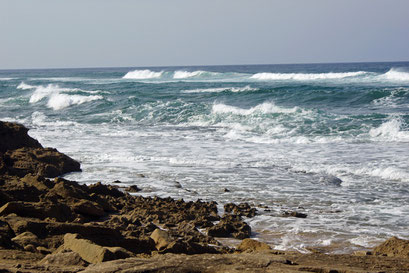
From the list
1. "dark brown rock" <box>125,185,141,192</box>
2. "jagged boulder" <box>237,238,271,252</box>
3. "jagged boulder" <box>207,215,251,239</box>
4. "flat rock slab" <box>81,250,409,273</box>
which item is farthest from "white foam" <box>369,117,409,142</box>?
"flat rock slab" <box>81,250,409,273</box>

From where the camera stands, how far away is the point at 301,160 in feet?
42.1

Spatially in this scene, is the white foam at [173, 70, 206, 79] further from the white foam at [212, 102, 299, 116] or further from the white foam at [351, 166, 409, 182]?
the white foam at [351, 166, 409, 182]

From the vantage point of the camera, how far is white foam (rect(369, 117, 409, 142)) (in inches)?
657

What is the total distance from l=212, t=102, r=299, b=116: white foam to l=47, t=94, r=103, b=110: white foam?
9820 mm

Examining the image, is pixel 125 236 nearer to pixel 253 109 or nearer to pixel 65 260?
pixel 65 260

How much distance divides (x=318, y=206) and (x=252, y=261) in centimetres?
486

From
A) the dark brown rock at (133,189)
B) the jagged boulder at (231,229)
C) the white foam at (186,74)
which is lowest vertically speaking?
the dark brown rock at (133,189)

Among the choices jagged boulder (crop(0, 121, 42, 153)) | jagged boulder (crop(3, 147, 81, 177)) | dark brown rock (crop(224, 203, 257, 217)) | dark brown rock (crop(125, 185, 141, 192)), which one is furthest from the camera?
jagged boulder (crop(0, 121, 42, 153))

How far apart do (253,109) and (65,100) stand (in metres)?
13.4

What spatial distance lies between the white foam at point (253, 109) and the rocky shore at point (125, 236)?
47.5 feet

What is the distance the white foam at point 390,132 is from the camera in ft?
54.8

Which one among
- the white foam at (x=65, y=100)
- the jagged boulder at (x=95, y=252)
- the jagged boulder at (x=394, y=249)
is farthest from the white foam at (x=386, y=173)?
the white foam at (x=65, y=100)

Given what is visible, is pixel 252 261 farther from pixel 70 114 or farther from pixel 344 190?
pixel 70 114

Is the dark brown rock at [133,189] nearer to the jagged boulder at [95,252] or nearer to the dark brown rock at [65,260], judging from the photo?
the jagged boulder at [95,252]
